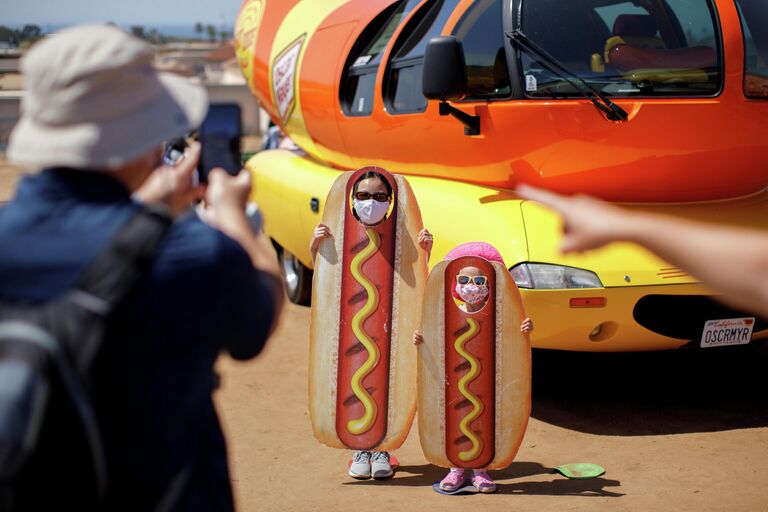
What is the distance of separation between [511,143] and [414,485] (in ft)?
6.36

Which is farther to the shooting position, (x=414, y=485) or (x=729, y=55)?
(x=729, y=55)

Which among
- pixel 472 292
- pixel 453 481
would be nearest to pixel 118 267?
pixel 472 292

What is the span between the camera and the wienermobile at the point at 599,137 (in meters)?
5.33

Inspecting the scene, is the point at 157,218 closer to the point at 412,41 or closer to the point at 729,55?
the point at 729,55

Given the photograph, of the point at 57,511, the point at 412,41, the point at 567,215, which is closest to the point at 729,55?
the point at 412,41

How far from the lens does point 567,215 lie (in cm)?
160

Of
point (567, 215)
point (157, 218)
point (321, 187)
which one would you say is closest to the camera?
point (567, 215)

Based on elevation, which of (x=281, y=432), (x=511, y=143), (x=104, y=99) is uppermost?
(x=104, y=99)

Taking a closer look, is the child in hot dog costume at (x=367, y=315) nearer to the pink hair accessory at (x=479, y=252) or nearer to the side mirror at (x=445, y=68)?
the pink hair accessory at (x=479, y=252)

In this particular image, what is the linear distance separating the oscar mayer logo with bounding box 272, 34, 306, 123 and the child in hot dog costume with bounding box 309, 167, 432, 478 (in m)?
3.28

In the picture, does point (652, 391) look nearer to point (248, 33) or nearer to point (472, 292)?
point (472, 292)

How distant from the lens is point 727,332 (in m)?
5.62

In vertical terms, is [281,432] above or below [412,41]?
below

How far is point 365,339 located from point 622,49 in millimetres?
2114
